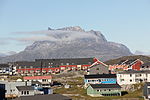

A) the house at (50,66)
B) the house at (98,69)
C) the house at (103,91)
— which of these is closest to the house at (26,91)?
the house at (103,91)

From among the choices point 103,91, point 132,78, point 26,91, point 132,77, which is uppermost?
point 132,77

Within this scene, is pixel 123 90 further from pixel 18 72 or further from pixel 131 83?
pixel 18 72

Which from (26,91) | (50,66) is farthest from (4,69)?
(26,91)

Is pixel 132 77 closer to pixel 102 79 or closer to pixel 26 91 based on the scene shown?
pixel 102 79

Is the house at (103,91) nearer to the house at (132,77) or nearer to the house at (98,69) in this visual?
the house at (132,77)

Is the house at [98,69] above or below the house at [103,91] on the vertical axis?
above

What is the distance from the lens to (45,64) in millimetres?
140500

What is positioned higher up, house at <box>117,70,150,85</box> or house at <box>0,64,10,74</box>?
house at <box>0,64,10,74</box>

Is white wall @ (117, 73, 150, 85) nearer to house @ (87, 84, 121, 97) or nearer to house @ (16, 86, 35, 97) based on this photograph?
house @ (87, 84, 121, 97)

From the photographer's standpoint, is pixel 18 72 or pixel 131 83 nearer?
pixel 131 83

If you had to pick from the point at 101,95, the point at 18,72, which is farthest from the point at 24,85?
the point at 18,72

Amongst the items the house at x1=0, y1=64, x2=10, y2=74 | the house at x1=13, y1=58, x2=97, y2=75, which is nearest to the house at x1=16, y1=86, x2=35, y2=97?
the house at x1=13, y1=58, x2=97, y2=75

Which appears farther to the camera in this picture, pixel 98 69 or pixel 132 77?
pixel 98 69

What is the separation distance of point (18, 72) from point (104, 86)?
63890 millimetres
